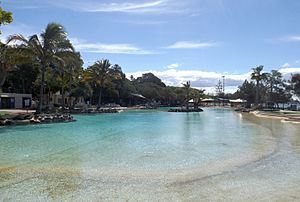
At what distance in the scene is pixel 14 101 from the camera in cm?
4688

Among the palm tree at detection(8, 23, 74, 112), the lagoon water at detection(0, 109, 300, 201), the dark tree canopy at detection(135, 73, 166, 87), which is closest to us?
the lagoon water at detection(0, 109, 300, 201)

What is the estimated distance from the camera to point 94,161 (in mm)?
11312

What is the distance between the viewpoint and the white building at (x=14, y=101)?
149 ft

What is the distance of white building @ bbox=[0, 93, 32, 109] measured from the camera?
45444mm

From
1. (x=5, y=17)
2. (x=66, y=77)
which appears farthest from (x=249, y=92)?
(x=5, y=17)

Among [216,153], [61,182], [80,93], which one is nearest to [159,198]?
[61,182]

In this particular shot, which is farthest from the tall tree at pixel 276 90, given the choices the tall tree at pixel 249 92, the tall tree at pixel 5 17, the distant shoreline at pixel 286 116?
the tall tree at pixel 5 17

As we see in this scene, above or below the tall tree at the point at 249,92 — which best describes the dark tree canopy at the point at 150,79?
above

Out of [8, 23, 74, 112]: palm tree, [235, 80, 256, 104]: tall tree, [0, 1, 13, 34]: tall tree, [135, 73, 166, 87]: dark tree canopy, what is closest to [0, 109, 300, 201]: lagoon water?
[0, 1, 13, 34]: tall tree

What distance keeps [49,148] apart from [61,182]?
6.19m

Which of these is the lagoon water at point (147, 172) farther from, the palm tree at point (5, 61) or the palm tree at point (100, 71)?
the palm tree at point (100, 71)

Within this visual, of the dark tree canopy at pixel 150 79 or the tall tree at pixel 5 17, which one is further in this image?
the dark tree canopy at pixel 150 79

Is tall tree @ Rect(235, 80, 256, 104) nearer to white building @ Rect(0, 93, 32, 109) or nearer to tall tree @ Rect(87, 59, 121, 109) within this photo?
tall tree @ Rect(87, 59, 121, 109)

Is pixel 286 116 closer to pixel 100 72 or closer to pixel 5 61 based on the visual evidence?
pixel 100 72
